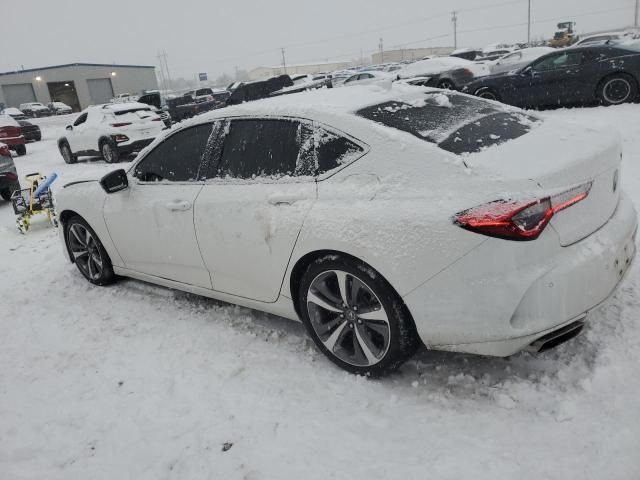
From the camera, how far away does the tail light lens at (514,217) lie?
2.12m

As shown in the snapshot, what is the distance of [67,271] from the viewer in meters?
5.20

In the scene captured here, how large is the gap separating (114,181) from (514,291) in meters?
3.12

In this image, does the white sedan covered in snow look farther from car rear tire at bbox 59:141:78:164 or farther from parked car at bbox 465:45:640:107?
car rear tire at bbox 59:141:78:164

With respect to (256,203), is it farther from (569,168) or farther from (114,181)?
(569,168)

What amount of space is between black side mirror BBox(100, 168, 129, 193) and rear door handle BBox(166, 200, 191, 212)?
2.06 ft

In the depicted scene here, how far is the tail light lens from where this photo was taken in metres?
2.12

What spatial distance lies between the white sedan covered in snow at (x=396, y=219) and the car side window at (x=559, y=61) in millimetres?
9079

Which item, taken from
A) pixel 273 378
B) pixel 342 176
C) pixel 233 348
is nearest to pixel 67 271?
pixel 233 348

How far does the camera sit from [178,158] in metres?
3.60

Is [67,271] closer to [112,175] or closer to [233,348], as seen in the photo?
[112,175]

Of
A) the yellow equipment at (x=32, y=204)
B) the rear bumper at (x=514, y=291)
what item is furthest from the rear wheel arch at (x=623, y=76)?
the yellow equipment at (x=32, y=204)

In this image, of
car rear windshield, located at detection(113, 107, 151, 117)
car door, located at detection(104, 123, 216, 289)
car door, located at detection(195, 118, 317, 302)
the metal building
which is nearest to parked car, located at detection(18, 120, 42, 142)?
car rear windshield, located at detection(113, 107, 151, 117)

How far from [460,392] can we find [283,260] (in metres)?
1.25

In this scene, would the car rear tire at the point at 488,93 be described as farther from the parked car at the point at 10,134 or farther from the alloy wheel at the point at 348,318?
the parked car at the point at 10,134
